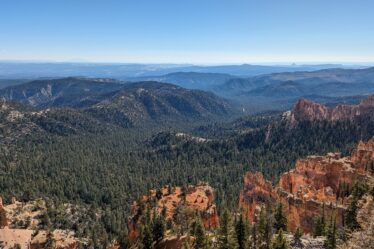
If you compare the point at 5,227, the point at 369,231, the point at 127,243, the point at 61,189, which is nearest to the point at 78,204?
the point at 61,189

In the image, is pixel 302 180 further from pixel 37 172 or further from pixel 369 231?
pixel 37 172

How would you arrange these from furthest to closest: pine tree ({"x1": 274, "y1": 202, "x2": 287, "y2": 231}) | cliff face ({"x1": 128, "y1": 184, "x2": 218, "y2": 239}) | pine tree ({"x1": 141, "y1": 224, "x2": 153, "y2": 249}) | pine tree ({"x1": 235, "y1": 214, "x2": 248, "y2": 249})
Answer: cliff face ({"x1": 128, "y1": 184, "x2": 218, "y2": 239})
pine tree ({"x1": 274, "y1": 202, "x2": 287, "y2": 231})
pine tree ({"x1": 141, "y1": 224, "x2": 153, "y2": 249})
pine tree ({"x1": 235, "y1": 214, "x2": 248, "y2": 249})

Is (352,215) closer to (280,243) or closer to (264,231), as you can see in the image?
(264,231)

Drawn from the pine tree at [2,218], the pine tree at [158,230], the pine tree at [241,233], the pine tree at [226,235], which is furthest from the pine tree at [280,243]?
the pine tree at [2,218]

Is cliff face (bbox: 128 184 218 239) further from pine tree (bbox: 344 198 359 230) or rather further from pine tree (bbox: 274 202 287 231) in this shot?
pine tree (bbox: 344 198 359 230)

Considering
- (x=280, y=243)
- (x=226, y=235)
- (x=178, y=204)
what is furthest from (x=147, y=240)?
(x=178, y=204)

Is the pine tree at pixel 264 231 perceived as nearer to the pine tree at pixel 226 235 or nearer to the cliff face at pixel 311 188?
the pine tree at pixel 226 235

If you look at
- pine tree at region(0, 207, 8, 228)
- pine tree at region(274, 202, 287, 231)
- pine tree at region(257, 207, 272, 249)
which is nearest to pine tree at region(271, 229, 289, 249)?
pine tree at region(257, 207, 272, 249)
